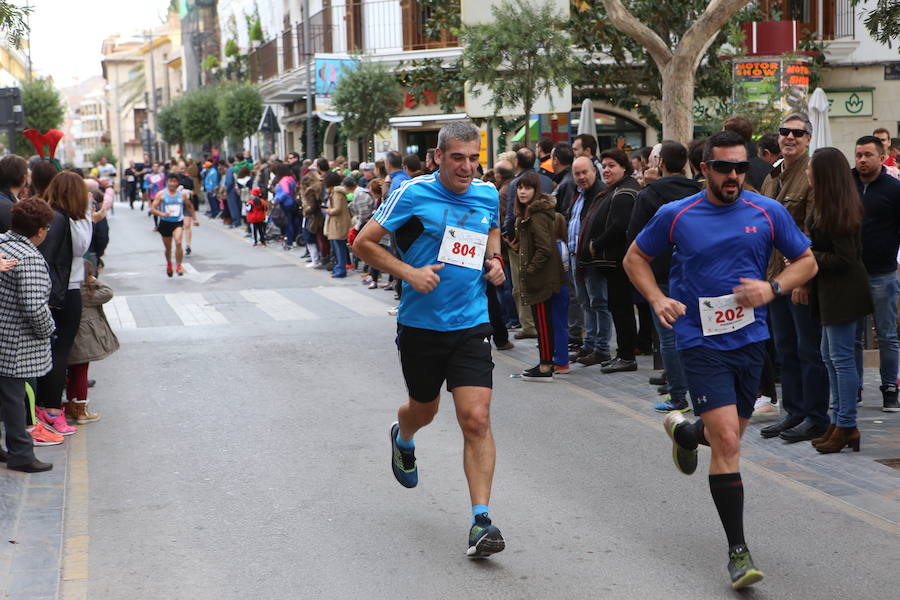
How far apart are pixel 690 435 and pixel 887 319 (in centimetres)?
318

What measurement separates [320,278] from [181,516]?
43.7ft

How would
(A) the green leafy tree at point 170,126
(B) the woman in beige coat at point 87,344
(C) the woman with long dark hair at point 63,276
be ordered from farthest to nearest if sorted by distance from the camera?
(A) the green leafy tree at point 170,126 → (B) the woman in beige coat at point 87,344 → (C) the woman with long dark hair at point 63,276

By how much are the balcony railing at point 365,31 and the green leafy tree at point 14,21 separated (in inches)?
842

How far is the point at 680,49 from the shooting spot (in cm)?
1419

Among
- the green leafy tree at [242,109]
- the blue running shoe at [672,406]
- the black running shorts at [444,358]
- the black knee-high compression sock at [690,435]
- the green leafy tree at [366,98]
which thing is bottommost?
the blue running shoe at [672,406]

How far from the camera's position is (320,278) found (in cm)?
1936

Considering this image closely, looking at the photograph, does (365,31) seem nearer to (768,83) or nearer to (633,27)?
(768,83)

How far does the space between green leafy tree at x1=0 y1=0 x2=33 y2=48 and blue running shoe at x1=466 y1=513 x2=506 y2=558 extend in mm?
5689

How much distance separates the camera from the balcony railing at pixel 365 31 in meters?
31.8

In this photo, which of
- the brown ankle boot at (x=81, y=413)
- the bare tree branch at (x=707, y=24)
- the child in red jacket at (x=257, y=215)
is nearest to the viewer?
the brown ankle boot at (x=81, y=413)

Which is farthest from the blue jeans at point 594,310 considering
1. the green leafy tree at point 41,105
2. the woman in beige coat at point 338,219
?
the green leafy tree at point 41,105

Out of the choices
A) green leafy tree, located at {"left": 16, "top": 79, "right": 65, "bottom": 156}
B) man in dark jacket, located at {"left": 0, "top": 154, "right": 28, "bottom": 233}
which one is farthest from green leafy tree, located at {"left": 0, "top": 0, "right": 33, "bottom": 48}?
green leafy tree, located at {"left": 16, "top": 79, "right": 65, "bottom": 156}

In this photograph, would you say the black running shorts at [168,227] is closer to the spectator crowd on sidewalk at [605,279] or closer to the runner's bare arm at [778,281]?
the spectator crowd on sidewalk at [605,279]

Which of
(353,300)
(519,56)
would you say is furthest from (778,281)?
(519,56)
